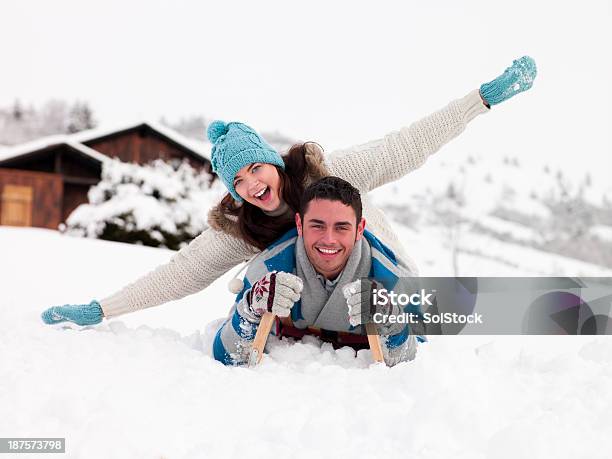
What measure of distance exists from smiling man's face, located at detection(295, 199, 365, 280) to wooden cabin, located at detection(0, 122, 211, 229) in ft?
39.5

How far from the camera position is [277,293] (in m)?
2.36

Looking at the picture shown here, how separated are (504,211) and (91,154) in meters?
15.7

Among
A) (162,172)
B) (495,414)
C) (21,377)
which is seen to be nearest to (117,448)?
(21,377)

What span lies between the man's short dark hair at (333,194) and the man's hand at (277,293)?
318mm

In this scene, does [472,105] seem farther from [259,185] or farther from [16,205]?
[16,205]

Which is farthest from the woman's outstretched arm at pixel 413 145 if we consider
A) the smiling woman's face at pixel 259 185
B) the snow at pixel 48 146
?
the snow at pixel 48 146

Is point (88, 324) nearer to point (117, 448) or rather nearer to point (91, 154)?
point (117, 448)

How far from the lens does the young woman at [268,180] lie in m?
2.87

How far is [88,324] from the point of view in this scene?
305 cm

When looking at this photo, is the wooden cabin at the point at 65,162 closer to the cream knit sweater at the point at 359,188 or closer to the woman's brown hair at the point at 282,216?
the cream knit sweater at the point at 359,188

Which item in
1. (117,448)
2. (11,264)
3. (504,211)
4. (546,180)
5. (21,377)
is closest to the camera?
(117,448)

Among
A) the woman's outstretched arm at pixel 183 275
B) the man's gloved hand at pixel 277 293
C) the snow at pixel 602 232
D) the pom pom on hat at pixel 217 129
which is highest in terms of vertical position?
the pom pom on hat at pixel 217 129

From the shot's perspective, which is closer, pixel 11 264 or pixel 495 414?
pixel 495 414

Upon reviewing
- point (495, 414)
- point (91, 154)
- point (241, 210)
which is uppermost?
point (241, 210)
